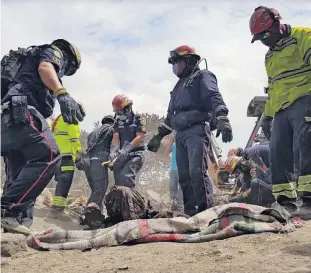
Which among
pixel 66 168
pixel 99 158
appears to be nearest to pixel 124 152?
pixel 99 158

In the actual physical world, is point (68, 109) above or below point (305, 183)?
above

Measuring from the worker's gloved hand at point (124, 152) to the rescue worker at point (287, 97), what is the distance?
289cm

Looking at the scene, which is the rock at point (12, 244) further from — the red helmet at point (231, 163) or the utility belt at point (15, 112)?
the red helmet at point (231, 163)

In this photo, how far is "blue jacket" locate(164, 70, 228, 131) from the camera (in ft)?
16.7

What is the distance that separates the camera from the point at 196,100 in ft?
17.2

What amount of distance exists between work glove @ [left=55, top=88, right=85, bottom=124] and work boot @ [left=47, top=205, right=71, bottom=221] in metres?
3.53

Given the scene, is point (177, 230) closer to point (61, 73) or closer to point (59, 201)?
point (61, 73)

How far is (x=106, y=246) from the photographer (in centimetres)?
351

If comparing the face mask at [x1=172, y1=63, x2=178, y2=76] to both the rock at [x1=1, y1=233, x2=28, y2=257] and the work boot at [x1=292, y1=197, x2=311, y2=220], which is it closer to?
the work boot at [x1=292, y1=197, x2=311, y2=220]

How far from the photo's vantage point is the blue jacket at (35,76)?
14.0 feet

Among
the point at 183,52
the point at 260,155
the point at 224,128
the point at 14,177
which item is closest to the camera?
the point at 14,177

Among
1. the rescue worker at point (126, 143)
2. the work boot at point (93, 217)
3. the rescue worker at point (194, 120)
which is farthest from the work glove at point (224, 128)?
the rescue worker at point (126, 143)

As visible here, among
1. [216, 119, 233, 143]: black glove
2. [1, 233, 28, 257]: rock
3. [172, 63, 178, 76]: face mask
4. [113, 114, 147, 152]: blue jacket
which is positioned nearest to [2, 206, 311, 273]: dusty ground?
[1, 233, 28, 257]: rock

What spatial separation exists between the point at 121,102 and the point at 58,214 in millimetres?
1998
